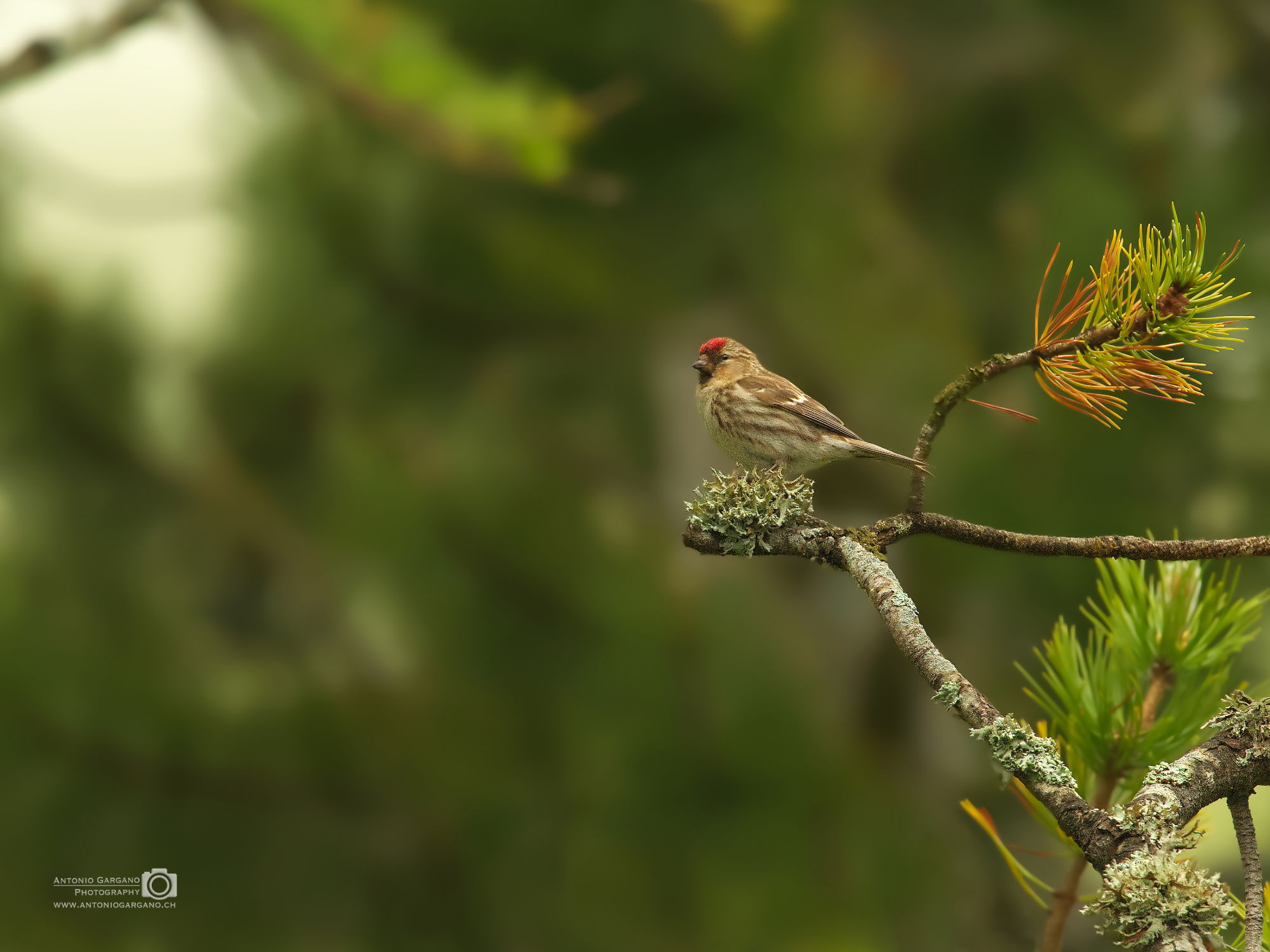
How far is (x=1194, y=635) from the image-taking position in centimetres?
100

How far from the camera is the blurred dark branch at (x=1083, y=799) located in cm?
58

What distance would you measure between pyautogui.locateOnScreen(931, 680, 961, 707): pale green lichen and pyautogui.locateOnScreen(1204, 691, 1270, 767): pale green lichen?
0.68ft

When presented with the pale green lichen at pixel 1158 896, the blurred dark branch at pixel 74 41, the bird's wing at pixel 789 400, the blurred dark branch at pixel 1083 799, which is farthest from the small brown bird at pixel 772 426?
the blurred dark branch at pixel 74 41

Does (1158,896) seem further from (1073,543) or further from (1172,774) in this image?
→ (1073,543)

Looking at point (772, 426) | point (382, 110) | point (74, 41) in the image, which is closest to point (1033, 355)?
point (772, 426)

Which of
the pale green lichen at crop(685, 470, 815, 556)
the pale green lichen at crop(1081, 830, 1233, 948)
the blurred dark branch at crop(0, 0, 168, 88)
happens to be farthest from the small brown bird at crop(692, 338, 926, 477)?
the blurred dark branch at crop(0, 0, 168, 88)

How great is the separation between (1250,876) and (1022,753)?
5.5 inches

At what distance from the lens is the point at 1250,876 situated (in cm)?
59

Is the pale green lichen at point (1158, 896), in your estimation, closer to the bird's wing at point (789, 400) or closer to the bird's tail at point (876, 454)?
the bird's tail at point (876, 454)

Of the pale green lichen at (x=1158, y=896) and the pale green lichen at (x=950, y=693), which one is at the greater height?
the pale green lichen at (x=950, y=693)

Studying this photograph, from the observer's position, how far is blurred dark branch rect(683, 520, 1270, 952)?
58 cm

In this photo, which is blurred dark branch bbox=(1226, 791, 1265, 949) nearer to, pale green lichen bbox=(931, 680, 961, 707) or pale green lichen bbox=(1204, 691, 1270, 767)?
pale green lichen bbox=(1204, 691, 1270, 767)

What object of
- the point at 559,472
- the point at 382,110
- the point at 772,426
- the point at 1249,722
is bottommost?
the point at 1249,722

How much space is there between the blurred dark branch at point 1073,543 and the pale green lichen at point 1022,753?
6.0 inches
